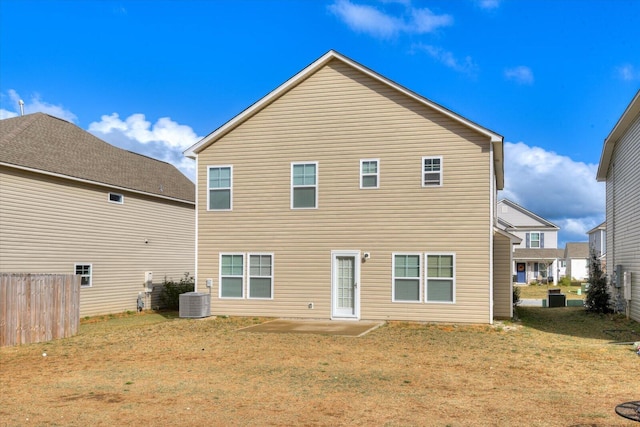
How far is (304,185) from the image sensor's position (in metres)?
18.8

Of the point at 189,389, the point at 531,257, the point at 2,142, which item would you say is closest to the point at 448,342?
the point at 189,389

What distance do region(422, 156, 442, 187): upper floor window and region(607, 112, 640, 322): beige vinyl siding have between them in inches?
252

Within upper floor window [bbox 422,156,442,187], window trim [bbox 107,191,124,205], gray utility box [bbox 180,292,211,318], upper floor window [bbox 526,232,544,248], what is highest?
upper floor window [bbox 422,156,442,187]

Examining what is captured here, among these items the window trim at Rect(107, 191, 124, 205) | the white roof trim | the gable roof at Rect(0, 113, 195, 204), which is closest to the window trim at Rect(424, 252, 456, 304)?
the white roof trim

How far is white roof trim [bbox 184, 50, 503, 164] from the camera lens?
1720 cm

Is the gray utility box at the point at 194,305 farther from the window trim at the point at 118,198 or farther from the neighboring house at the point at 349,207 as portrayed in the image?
the window trim at the point at 118,198

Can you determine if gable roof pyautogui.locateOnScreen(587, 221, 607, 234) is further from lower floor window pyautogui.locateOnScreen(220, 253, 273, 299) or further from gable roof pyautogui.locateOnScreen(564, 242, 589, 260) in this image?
lower floor window pyautogui.locateOnScreen(220, 253, 273, 299)

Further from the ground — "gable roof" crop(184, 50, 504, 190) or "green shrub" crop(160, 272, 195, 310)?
"gable roof" crop(184, 50, 504, 190)

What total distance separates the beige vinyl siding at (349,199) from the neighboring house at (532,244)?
34.6m

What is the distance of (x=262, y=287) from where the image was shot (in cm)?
1902

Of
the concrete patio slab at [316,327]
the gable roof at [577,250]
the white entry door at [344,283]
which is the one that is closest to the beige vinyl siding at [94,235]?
the concrete patio slab at [316,327]

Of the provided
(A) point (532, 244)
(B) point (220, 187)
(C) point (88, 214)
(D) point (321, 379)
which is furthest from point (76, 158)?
(A) point (532, 244)

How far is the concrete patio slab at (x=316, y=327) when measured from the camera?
612 inches

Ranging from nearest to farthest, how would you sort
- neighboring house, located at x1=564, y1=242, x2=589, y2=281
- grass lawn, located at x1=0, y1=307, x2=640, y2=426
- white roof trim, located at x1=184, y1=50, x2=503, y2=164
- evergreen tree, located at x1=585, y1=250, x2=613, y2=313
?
grass lawn, located at x1=0, y1=307, x2=640, y2=426, white roof trim, located at x1=184, y1=50, x2=503, y2=164, evergreen tree, located at x1=585, y1=250, x2=613, y2=313, neighboring house, located at x1=564, y1=242, x2=589, y2=281
